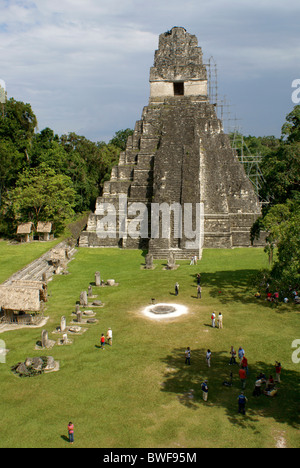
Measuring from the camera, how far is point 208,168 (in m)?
35.7

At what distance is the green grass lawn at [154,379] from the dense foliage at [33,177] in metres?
13.8

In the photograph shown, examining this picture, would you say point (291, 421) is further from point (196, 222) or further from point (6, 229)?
point (6, 229)

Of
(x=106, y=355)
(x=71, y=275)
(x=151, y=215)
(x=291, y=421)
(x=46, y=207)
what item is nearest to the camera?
(x=291, y=421)

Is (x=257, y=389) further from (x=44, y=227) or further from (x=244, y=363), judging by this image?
(x=44, y=227)

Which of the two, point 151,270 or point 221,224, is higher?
point 221,224

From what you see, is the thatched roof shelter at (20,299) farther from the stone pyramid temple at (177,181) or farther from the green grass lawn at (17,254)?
the stone pyramid temple at (177,181)

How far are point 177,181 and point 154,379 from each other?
21.3 m

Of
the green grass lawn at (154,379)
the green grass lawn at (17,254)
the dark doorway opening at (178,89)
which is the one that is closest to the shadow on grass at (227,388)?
the green grass lawn at (154,379)

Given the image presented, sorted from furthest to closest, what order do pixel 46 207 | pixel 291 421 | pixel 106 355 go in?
1. pixel 46 207
2. pixel 106 355
3. pixel 291 421

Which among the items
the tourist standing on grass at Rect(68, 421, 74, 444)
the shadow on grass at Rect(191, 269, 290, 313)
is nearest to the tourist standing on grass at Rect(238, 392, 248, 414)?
the tourist standing on grass at Rect(68, 421, 74, 444)

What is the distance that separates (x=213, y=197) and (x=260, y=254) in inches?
280

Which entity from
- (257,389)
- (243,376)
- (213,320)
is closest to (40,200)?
(213,320)

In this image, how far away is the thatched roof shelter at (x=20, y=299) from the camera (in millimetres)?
17359
